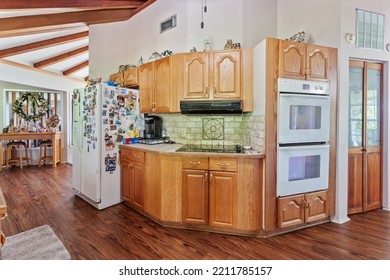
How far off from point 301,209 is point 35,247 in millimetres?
2677

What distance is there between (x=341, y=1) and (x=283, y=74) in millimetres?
1216

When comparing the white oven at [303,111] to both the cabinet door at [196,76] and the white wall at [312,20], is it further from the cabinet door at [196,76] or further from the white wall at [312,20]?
the cabinet door at [196,76]

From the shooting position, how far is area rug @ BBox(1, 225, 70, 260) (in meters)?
2.15

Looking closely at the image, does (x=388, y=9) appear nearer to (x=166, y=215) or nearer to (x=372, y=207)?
(x=372, y=207)

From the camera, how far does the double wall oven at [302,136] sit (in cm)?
254

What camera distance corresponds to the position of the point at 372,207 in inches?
128

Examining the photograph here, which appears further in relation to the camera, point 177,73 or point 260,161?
point 177,73

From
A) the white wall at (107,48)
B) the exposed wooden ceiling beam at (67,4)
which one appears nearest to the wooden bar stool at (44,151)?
the white wall at (107,48)

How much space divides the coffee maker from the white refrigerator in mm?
90

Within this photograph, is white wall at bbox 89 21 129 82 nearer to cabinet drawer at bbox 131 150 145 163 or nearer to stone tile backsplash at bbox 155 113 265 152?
stone tile backsplash at bbox 155 113 265 152

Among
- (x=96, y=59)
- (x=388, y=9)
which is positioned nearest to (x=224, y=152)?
(x=388, y=9)

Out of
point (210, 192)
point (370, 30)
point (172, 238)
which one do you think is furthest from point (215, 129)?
point (370, 30)

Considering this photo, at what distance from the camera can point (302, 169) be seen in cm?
269

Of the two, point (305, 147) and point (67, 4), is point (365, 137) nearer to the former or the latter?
point (305, 147)
